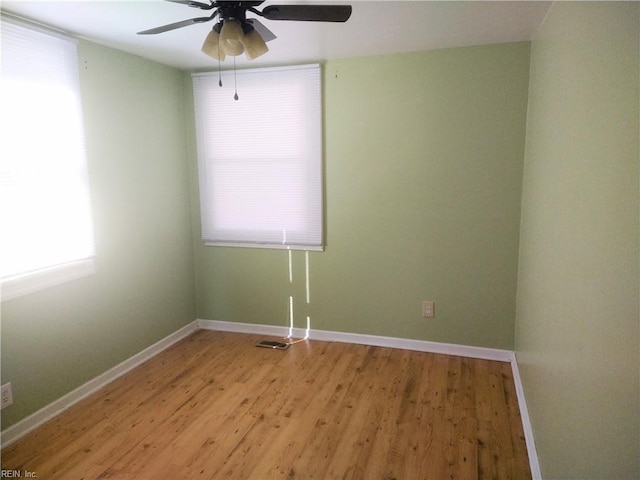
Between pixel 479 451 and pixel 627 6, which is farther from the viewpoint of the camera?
pixel 479 451

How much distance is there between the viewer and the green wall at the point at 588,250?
3.42 feet

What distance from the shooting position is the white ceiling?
2184 mm

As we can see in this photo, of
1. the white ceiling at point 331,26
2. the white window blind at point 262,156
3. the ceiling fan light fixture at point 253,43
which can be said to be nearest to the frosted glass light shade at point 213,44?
the ceiling fan light fixture at point 253,43

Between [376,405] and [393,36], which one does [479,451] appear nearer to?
[376,405]

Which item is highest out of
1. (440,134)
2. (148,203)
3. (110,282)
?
(440,134)

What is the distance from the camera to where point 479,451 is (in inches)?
87.6

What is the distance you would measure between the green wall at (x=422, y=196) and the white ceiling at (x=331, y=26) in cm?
24

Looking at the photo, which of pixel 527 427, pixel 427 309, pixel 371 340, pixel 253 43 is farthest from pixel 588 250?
pixel 371 340

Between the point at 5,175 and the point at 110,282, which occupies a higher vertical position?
the point at 5,175

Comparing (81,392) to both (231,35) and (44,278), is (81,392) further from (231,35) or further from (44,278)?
(231,35)

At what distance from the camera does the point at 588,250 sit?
136cm

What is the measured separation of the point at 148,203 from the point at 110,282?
2.31ft

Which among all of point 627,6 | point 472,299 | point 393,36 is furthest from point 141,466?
point 393,36

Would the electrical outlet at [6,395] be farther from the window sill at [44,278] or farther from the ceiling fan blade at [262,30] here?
the ceiling fan blade at [262,30]
